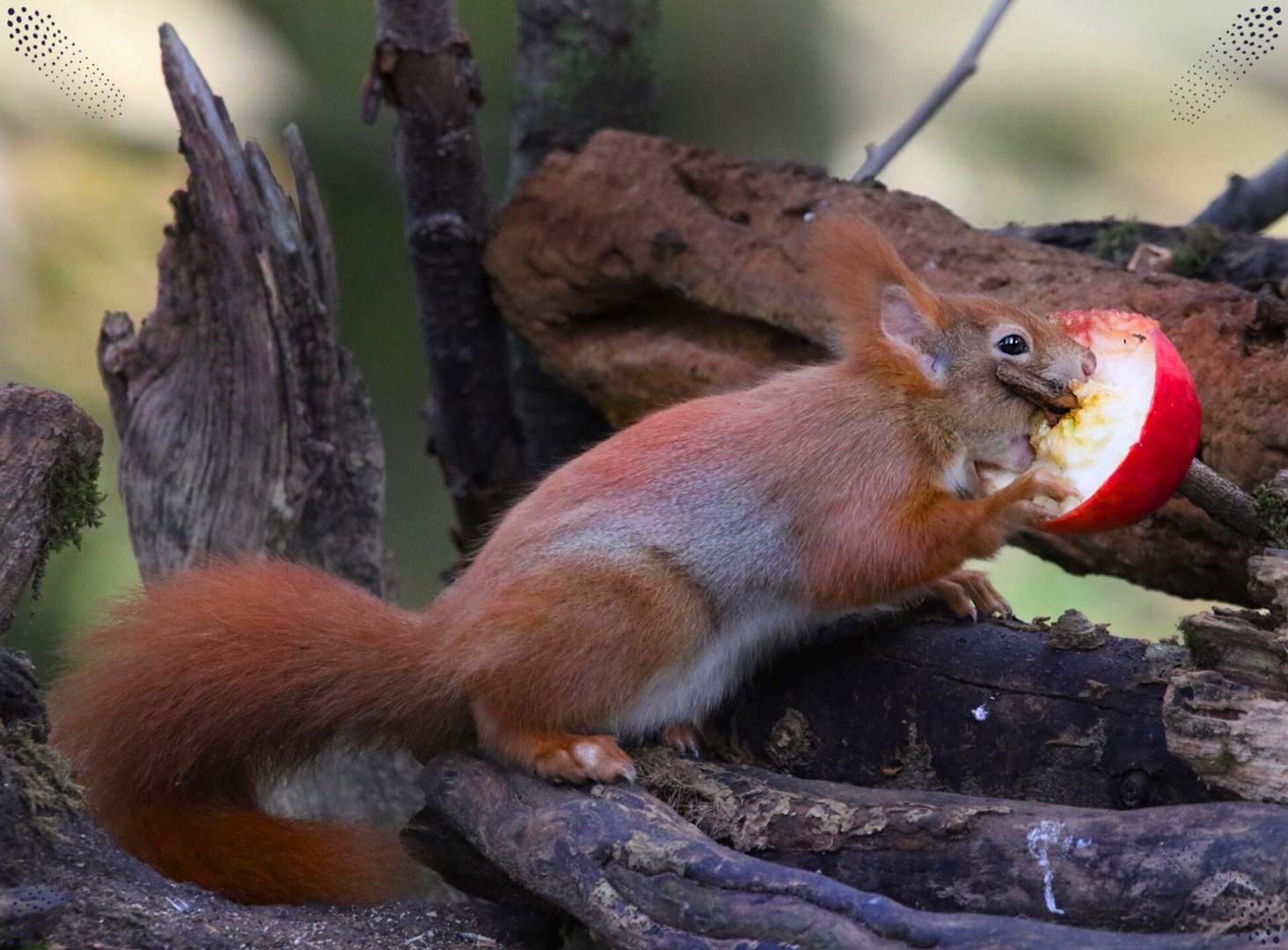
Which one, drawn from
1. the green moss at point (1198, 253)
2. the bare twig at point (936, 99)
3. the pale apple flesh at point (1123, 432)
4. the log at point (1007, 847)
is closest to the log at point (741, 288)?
the bare twig at point (936, 99)

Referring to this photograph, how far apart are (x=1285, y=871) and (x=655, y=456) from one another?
1.30 meters

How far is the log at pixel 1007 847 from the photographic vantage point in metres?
1.60

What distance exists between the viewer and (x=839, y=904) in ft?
5.22

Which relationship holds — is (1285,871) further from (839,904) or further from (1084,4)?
(1084,4)

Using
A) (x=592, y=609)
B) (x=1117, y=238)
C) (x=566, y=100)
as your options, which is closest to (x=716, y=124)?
(x=566, y=100)

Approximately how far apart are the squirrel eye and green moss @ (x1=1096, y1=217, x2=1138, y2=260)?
1.40m

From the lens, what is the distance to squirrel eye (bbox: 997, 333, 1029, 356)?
235cm

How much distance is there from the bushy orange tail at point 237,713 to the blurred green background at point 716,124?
0.94 feet

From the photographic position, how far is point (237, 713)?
229 cm

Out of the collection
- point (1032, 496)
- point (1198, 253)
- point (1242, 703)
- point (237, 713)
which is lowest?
point (237, 713)

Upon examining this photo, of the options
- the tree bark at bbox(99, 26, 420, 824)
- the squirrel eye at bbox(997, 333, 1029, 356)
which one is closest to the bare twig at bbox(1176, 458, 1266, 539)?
the squirrel eye at bbox(997, 333, 1029, 356)

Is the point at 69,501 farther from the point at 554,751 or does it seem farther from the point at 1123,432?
the point at 1123,432

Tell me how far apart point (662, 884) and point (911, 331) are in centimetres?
126

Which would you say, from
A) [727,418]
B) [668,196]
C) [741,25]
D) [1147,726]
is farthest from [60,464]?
[741,25]
